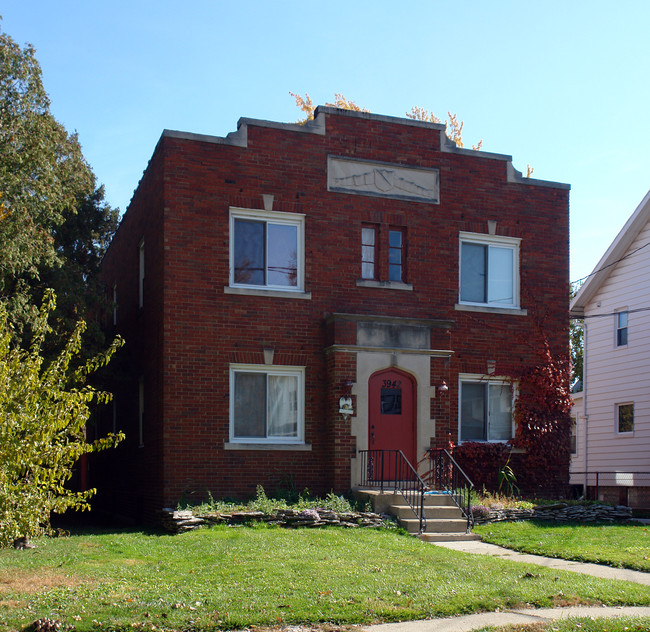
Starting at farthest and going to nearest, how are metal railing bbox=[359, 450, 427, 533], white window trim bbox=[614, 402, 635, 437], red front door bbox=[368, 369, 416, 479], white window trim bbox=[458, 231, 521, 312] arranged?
white window trim bbox=[614, 402, 635, 437]
white window trim bbox=[458, 231, 521, 312]
red front door bbox=[368, 369, 416, 479]
metal railing bbox=[359, 450, 427, 533]

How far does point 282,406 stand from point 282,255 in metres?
3.07

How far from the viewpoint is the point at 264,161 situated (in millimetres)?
17188

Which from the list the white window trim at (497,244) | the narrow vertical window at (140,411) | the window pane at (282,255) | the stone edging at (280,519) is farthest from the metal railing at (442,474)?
the narrow vertical window at (140,411)

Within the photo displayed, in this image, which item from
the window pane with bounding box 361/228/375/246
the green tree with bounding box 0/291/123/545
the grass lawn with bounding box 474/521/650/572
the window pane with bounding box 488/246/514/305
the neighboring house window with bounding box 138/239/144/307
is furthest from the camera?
the neighboring house window with bounding box 138/239/144/307

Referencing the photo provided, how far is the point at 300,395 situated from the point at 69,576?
755 cm

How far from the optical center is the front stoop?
1459cm

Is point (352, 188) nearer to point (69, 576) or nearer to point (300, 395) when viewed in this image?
point (300, 395)

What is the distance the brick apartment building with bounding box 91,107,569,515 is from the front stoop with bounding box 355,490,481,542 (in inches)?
46.4

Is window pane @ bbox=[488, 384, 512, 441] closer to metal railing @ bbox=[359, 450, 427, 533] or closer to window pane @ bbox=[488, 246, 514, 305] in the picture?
window pane @ bbox=[488, 246, 514, 305]

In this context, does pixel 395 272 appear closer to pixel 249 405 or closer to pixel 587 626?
pixel 249 405

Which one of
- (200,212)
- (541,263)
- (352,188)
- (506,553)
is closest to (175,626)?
(506,553)

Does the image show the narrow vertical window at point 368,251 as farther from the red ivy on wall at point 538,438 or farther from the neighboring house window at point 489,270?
the red ivy on wall at point 538,438

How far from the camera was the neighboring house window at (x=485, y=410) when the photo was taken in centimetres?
1841

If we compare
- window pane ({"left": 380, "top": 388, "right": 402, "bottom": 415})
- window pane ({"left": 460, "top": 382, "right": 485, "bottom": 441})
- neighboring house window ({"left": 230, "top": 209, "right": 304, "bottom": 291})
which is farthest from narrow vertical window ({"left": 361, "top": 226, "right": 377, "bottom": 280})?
window pane ({"left": 460, "top": 382, "right": 485, "bottom": 441})
